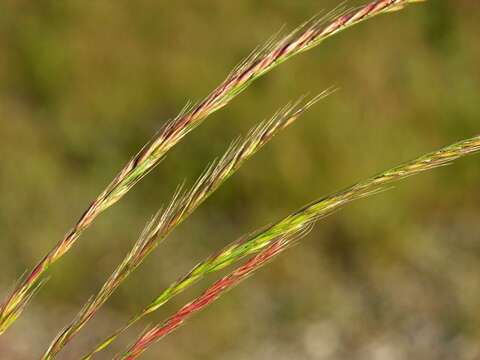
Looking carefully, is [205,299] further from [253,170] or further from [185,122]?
[253,170]

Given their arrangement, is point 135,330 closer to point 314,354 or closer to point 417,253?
point 314,354

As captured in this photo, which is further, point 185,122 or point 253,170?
point 253,170

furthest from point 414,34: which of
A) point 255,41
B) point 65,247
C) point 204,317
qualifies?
point 65,247

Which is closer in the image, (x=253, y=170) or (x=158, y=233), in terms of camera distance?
(x=158, y=233)

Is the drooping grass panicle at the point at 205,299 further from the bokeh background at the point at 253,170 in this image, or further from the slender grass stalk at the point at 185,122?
the bokeh background at the point at 253,170

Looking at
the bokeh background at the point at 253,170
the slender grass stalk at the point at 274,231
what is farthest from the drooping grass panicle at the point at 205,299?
the bokeh background at the point at 253,170

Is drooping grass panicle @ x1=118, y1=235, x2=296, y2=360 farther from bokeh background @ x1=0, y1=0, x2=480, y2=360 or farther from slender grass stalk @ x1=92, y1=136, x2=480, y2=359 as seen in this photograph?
bokeh background @ x1=0, y1=0, x2=480, y2=360

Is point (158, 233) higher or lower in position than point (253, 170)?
lower

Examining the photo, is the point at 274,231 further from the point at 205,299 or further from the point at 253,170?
the point at 253,170

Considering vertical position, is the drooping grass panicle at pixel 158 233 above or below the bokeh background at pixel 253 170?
below

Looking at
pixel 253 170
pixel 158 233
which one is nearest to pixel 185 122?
pixel 158 233

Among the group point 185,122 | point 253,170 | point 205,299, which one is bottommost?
point 205,299
